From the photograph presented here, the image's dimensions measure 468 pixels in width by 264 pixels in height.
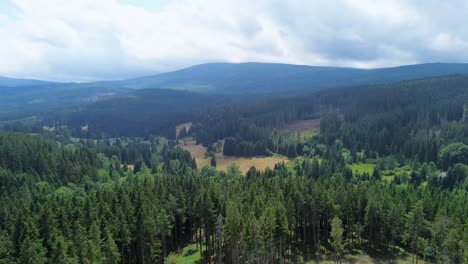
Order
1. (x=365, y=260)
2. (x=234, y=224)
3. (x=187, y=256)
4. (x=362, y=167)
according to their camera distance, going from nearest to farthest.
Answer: (x=234, y=224) → (x=365, y=260) → (x=187, y=256) → (x=362, y=167)

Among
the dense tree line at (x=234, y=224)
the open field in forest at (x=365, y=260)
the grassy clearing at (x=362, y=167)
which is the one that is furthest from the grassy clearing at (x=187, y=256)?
the grassy clearing at (x=362, y=167)

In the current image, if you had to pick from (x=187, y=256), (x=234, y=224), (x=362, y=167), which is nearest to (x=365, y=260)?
(x=234, y=224)

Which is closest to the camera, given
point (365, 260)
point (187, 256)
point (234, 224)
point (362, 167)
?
point (234, 224)

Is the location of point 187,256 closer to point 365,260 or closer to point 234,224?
point 234,224

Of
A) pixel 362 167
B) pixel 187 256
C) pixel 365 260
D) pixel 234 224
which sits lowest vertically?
pixel 362 167

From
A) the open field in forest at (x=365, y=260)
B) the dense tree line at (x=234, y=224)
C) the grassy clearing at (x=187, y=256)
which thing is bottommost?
the grassy clearing at (x=187, y=256)

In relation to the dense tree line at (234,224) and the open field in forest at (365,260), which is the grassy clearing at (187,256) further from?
the open field in forest at (365,260)

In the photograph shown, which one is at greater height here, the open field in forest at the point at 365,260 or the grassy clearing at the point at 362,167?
the open field in forest at the point at 365,260

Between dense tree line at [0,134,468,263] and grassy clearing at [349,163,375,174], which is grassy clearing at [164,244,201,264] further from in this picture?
grassy clearing at [349,163,375,174]
